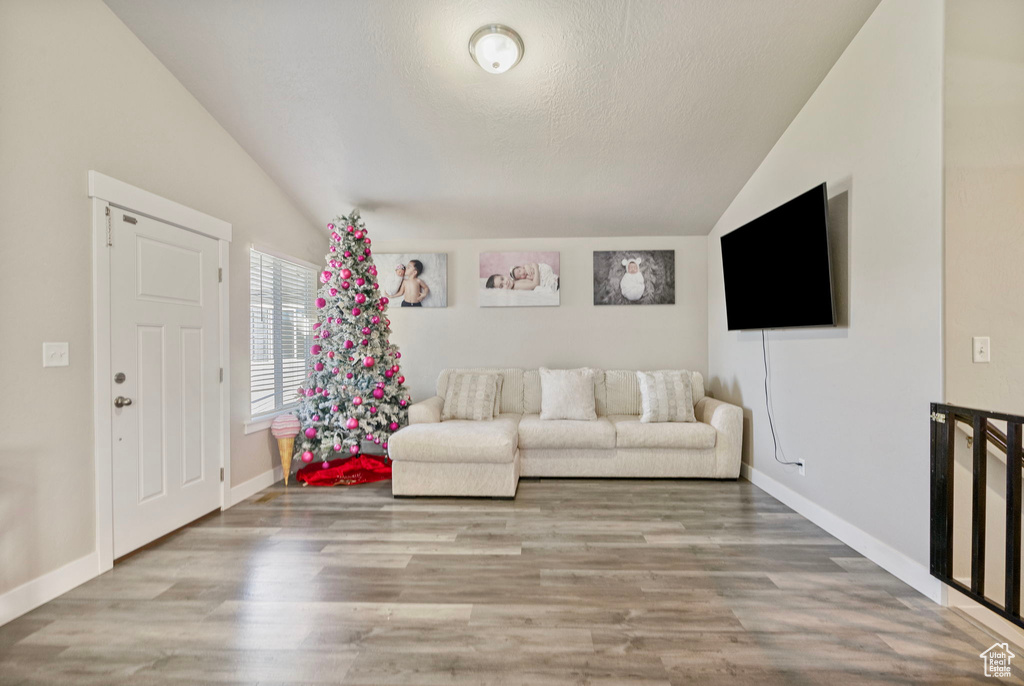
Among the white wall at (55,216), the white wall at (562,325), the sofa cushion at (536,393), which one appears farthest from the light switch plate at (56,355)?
the sofa cushion at (536,393)

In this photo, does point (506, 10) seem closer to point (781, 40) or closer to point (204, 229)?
point (781, 40)

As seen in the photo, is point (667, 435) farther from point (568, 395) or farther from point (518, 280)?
point (518, 280)

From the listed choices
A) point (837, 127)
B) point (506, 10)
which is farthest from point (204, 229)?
point (837, 127)

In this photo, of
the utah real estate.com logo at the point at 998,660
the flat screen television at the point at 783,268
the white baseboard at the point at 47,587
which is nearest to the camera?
the utah real estate.com logo at the point at 998,660

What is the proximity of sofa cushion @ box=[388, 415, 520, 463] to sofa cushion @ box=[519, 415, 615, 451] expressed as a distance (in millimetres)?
307

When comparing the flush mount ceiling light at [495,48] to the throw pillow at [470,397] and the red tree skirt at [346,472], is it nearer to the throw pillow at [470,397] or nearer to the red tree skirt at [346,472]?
the throw pillow at [470,397]

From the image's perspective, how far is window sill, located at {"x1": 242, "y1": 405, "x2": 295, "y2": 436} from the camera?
3.38 m

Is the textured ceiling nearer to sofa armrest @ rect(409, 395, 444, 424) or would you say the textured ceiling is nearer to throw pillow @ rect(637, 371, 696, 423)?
throw pillow @ rect(637, 371, 696, 423)

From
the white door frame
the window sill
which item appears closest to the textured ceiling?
the white door frame

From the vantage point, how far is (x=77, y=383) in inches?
84.9

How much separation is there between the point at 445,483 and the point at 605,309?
251 centimetres

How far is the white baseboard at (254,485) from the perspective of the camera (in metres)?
3.22

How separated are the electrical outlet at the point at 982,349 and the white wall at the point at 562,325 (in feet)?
8.70

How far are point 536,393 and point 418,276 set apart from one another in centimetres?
183
